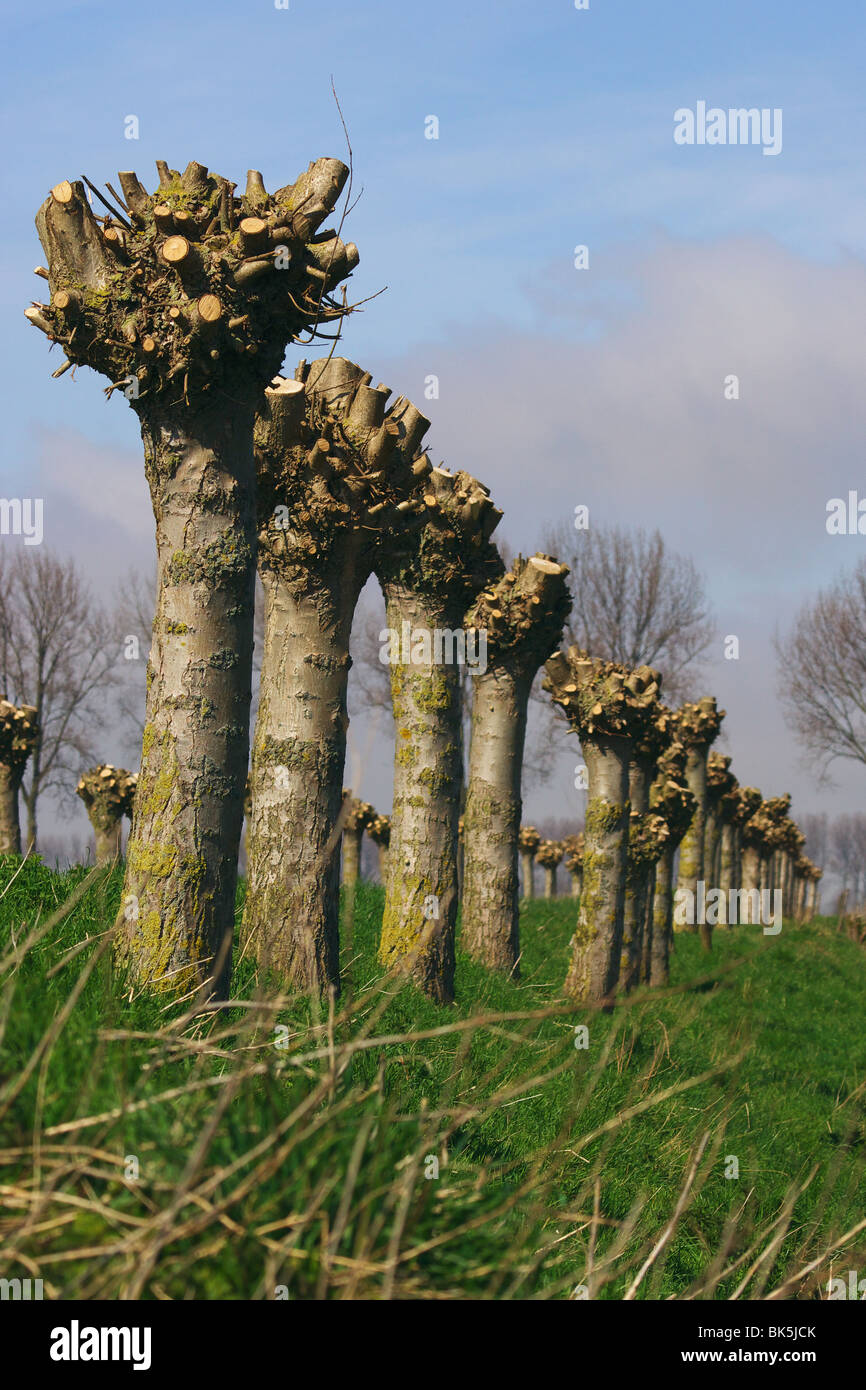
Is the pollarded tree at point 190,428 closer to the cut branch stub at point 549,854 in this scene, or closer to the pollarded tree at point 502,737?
the pollarded tree at point 502,737

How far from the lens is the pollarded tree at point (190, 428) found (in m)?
6.20

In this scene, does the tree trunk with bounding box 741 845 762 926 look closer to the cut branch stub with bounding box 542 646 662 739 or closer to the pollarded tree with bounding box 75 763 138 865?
the pollarded tree with bounding box 75 763 138 865

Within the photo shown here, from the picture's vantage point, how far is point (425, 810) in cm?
1152

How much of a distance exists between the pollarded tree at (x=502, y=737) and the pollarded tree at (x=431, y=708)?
2002 mm

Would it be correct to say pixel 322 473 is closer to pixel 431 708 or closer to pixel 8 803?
pixel 431 708

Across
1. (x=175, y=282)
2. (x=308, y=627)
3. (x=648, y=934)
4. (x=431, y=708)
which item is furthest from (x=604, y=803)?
(x=175, y=282)

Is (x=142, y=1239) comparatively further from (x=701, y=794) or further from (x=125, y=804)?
(x=701, y=794)

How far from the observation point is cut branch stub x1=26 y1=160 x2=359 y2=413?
246 inches

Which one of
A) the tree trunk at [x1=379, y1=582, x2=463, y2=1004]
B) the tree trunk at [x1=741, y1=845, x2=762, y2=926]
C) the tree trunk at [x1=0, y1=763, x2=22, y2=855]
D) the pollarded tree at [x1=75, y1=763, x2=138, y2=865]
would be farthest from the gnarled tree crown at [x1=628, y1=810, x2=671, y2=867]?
the tree trunk at [x1=741, y1=845, x2=762, y2=926]

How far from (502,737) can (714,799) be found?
16542 mm

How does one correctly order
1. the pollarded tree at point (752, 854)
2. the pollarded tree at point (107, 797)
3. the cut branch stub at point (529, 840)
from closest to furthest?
the pollarded tree at point (107, 797), the cut branch stub at point (529, 840), the pollarded tree at point (752, 854)

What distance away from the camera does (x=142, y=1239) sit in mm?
2650

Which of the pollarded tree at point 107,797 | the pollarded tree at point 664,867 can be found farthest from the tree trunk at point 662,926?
the pollarded tree at point 107,797

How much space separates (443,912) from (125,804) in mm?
12566
